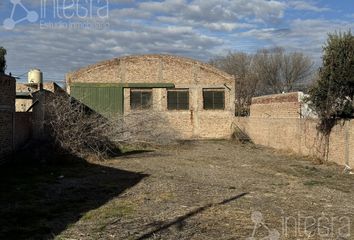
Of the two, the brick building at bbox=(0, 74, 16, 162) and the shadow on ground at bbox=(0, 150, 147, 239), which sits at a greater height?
the brick building at bbox=(0, 74, 16, 162)

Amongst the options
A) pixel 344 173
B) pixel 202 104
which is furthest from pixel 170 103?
pixel 344 173

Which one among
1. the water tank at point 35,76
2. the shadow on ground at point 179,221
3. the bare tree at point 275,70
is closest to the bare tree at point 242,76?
the bare tree at point 275,70

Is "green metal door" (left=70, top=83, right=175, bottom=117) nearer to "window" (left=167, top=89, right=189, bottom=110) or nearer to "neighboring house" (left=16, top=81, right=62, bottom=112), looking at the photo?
"window" (left=167, top=89, right=189, bottom=110)

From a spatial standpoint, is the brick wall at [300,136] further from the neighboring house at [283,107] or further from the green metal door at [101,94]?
the green metal door at [101,94]

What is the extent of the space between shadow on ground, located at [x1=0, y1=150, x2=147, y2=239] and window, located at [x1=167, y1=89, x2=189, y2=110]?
663 inches

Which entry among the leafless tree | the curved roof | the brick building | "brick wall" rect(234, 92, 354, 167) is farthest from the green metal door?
the brick building

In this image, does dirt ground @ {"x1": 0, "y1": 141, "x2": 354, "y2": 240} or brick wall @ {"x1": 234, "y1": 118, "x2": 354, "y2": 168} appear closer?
dirt ground @ {"x1": 0, "y1": 141, "x2": 354, "y2": 240}

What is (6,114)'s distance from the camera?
53.2 ft

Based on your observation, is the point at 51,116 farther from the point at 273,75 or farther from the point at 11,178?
the point at 273,75

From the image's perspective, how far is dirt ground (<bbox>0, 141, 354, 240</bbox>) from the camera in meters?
7.52

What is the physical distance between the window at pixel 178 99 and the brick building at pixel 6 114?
17020 mm

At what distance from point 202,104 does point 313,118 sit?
548 inches

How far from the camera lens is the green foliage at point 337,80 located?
16859 millimetres

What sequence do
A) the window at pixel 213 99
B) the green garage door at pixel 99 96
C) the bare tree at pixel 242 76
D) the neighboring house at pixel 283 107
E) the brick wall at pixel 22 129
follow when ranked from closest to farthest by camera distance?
the brick wall at pixel 22 129, the neighboring house at pixel 283 107, the green garage door at pixel 99 96, the window at pixel 213 99, the bare tree at pixel 242 76
